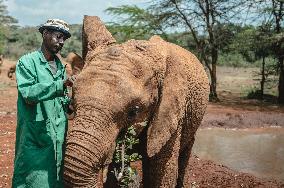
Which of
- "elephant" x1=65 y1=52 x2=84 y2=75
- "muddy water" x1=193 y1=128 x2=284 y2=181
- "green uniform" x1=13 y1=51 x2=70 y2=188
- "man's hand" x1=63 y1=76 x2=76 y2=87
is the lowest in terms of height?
"muddy water" x1=193 y1=128 x2=284 y2=181

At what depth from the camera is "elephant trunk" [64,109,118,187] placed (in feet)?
11.0

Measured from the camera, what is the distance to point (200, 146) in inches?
526

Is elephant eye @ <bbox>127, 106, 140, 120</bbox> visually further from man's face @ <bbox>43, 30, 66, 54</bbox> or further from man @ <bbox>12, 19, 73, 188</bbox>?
man's face @ <bbox>43, 30, 66, 54</bbox>

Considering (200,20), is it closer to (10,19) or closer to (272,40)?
(272,40)

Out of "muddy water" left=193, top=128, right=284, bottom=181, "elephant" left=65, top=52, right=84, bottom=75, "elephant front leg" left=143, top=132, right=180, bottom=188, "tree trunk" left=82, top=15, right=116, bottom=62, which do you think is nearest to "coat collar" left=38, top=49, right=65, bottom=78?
"tree trunk" left=82, top=15, right=116, bottom=62

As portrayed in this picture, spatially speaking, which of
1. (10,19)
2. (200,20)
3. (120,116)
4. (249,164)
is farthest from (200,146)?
(10,19)

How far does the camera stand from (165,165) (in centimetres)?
517

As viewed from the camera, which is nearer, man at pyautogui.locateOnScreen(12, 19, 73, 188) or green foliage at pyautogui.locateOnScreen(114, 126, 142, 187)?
man at pyautogui.locateOnScreen(12, 19, 73, 188)

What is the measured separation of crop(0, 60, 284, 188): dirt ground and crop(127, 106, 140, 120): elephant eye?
148 inches

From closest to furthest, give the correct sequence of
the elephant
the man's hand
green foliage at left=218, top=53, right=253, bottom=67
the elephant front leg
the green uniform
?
the man's hand → the green uniform → the elephant → the elephant front leg → green foliage at left=218, top=53, right=253, bottom=67

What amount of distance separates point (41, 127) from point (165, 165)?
171 cm

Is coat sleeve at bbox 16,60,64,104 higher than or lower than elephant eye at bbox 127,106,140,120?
higher

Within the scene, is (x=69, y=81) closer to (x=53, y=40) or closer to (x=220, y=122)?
(x=53, y=40)

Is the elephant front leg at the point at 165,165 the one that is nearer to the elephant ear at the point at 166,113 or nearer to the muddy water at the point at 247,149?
the elephant ear at the point at 166,113
